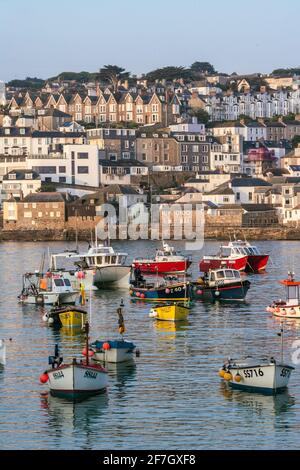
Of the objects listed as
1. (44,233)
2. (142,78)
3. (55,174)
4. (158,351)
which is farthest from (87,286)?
(142,78)

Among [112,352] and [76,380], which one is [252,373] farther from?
[112,352]

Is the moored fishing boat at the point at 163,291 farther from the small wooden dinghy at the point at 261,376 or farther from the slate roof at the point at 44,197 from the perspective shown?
the slate roof at the point at 44,197

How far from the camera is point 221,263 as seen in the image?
69.5 metres

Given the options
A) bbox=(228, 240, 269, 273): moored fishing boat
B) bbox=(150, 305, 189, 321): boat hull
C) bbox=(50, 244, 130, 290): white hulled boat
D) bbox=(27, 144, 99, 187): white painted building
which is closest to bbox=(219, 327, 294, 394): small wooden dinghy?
bbox=(150, 305, 189, 321): boat hull

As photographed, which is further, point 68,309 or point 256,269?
point 256,269

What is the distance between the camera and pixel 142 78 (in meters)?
199

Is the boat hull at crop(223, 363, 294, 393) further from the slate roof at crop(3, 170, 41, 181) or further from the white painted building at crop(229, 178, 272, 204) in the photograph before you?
the slate roof at crop(3, 170, 41, 181)

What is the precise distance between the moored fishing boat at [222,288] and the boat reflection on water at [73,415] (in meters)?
21.6

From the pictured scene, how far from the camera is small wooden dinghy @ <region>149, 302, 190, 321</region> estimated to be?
150 ft

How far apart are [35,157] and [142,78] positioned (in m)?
74.9

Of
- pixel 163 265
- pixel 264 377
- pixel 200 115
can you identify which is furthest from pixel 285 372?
pixel 200 115

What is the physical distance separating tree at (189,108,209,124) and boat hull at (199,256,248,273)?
291ft
